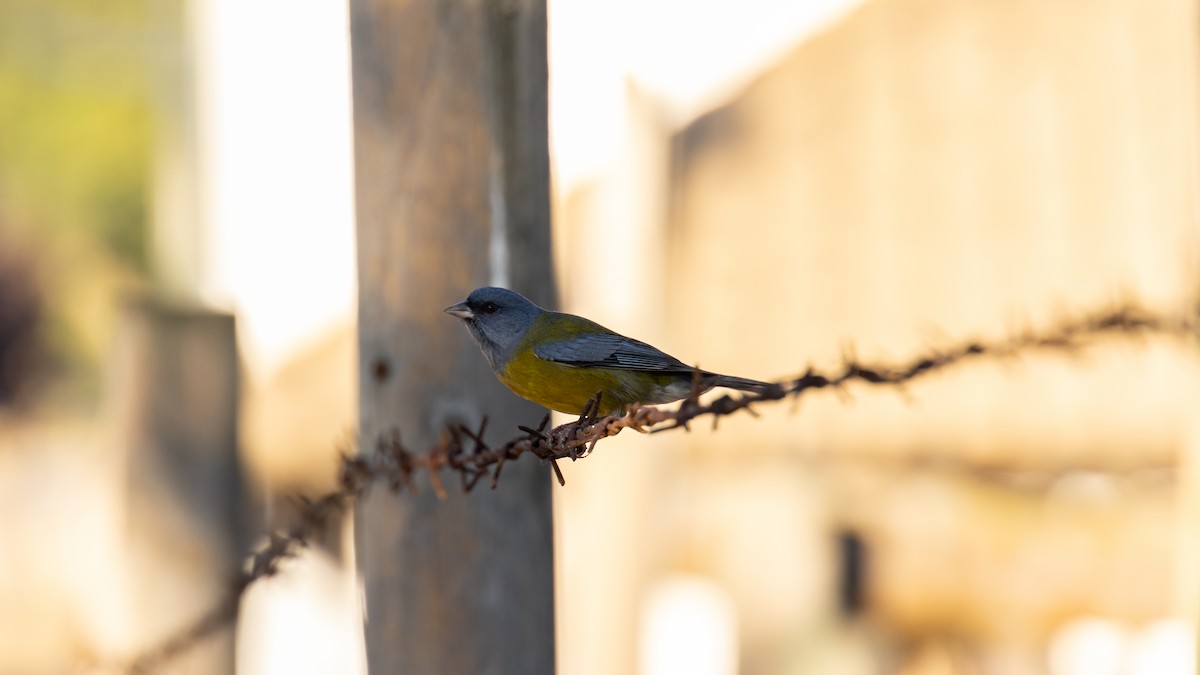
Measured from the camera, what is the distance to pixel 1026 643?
7145mm

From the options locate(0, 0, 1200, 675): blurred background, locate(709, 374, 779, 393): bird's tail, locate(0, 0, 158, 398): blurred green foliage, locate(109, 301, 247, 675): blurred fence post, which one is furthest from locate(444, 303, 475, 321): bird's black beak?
locate(0, 0, 158, 398): blurred green foliage

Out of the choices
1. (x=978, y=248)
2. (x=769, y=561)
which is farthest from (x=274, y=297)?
(x=978, y=248)

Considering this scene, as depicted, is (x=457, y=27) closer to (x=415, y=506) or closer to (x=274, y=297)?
(x=415, y=506)

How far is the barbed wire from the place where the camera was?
2.13m

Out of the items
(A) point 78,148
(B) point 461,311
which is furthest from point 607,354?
(A) point 78,148

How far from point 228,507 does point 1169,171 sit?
5584 millimetres

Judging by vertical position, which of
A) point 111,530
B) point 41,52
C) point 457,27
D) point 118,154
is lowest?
point 111,530

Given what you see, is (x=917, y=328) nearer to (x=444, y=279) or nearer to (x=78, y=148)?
(x=444, y=279)

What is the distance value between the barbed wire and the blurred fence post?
290 mm

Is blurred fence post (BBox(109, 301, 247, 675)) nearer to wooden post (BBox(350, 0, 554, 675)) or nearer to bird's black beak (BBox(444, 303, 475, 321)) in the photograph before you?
wooden post (BBox(350, 0, 554, 675))

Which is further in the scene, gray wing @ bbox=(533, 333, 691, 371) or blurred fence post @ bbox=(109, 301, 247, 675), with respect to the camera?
blurred fence post @ bbox=(109, 301, 247, 675)

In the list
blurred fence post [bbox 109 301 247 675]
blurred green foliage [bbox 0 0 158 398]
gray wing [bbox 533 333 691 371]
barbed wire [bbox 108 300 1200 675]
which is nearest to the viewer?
barbed wire [bbox 108 300 1200 675]

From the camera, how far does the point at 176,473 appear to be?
3818 millimetres

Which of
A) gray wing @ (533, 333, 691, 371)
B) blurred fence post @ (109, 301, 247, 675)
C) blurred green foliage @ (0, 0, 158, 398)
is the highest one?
blurred green foliage @ (0, 0, 158, 398)
